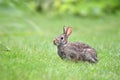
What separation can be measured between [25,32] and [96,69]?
7713 millimetres

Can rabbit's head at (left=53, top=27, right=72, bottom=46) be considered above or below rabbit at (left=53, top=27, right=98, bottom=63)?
above

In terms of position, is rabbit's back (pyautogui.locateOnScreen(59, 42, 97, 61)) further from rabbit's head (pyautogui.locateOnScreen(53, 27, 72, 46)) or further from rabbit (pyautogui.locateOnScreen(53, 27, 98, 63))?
rabbit's head (pyautogui.locateOnScreen(53, 27, 72, 46))

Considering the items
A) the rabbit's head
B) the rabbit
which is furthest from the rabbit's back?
the rabbit's head

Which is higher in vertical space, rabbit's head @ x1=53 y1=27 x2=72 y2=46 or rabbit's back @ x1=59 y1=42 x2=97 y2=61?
rabbit's head @ x1=53 y1=27 x2=72 y2=46

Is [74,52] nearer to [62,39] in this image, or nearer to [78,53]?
[78,53]

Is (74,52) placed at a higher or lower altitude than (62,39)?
lower

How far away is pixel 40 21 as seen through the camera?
18.8m

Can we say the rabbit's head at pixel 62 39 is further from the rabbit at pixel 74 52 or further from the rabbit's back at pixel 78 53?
the rabbit's back at pixel 78 53

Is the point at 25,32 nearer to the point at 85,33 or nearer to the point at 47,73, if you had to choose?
the point at 85,33

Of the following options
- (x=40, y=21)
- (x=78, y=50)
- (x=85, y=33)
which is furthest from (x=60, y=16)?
(x=78, y=50)

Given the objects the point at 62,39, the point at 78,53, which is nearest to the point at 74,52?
the point at 78,53

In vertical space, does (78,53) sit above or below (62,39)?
below

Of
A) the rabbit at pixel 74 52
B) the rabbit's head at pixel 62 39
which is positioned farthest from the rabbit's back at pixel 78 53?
the rabbit's head at pixel 62 39

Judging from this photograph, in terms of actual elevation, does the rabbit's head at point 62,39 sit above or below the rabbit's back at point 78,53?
above
